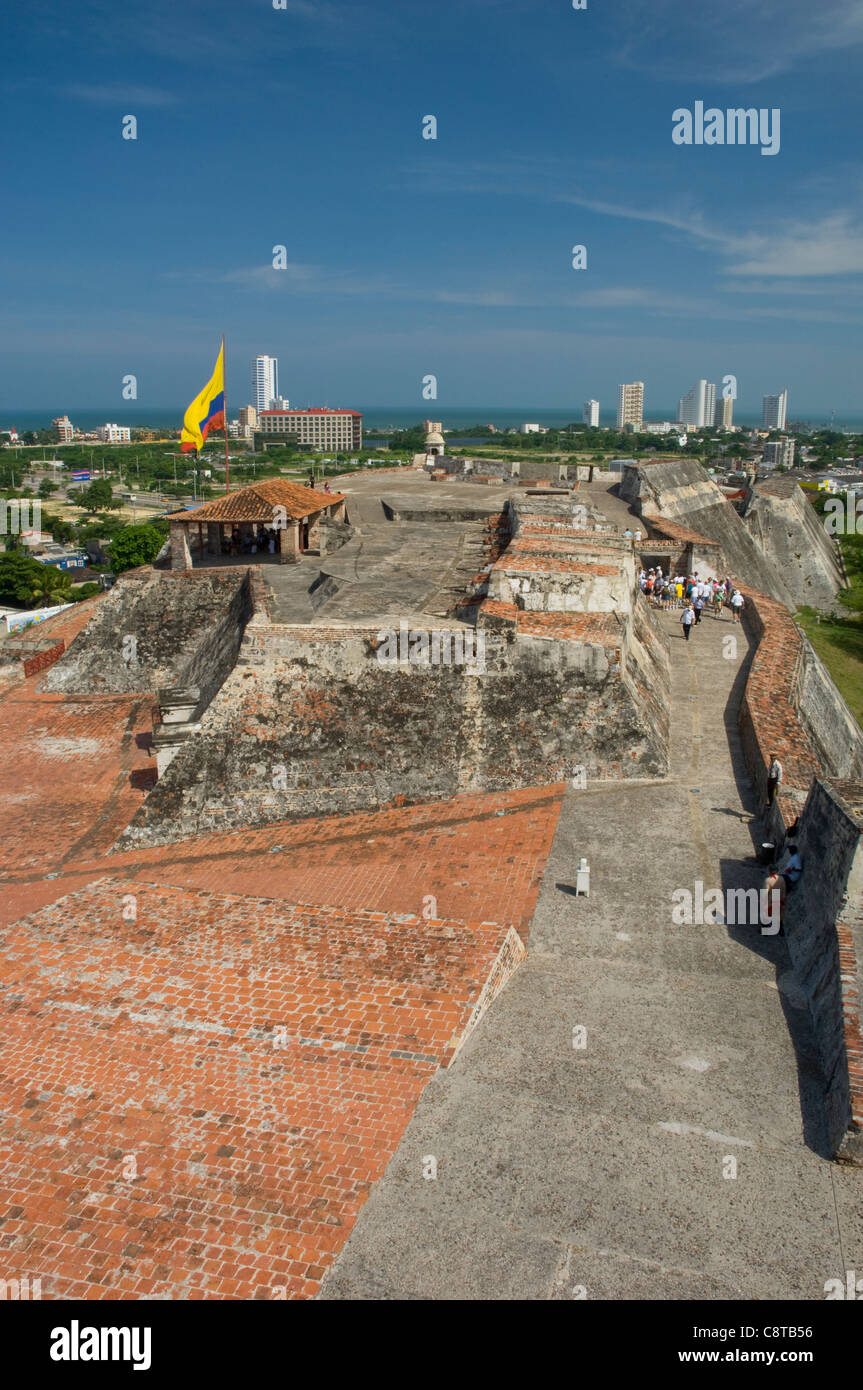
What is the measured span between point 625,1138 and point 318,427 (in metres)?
158

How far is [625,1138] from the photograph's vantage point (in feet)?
18.5

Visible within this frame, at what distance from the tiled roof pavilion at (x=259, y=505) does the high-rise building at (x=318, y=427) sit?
12432 cm

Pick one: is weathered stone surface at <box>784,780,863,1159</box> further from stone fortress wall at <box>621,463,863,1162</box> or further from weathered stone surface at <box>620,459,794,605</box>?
weathered stone surface at <box>620,459,794,605</box>

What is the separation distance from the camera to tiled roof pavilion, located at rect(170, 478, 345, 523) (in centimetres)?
1805

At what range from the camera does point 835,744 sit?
14.0 metres

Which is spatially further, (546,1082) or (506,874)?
(506,874)

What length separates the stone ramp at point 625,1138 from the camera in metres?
4.76

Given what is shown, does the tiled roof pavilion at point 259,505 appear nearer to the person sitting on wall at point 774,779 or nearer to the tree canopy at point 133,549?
the person sitting on wall at point 774,779

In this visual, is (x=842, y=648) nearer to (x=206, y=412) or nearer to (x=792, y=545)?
(x=792, y=545)

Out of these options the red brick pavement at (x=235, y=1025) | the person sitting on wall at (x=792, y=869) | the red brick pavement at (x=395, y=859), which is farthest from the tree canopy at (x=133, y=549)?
the person sitting on wall at (x=792, y=869)

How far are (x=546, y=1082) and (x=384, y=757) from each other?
220 inches

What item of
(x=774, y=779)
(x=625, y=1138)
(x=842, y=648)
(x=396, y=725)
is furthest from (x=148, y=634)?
(x=842, y=648)

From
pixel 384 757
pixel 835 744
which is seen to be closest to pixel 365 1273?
pixel 384 757
